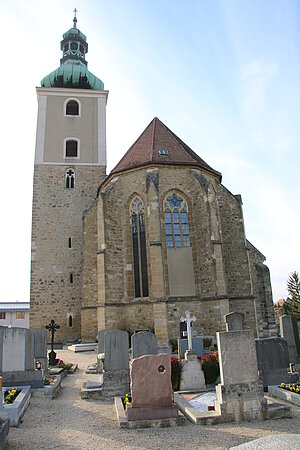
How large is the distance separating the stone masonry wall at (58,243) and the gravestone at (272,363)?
14.5m

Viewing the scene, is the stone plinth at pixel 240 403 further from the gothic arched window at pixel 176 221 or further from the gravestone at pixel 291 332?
the gothic arched window at pixel 176 221

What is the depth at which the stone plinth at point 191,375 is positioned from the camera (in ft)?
28.8

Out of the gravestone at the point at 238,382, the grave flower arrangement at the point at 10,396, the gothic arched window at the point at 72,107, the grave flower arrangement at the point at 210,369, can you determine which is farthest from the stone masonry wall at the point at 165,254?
the gothic arched window at the point at 72,107

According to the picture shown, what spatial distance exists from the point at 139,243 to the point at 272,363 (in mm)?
9920

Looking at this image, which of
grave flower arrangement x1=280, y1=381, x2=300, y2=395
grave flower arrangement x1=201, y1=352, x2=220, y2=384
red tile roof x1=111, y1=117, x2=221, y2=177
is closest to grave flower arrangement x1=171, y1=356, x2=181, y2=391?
grave flower arrangement x1=201, y1=352, x2=220, y2=384

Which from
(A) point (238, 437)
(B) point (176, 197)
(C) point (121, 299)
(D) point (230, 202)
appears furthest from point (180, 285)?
(A) point (238, 437)

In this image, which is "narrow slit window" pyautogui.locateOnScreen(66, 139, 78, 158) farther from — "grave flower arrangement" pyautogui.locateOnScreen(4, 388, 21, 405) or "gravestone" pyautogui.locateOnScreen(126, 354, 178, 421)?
"gravestone" pyautogui.locateOnScreen(126, 354, 178, 421)

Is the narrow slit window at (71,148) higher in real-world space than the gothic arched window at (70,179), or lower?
higher

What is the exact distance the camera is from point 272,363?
8.62 metres

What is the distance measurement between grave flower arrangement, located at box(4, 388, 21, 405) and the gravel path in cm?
39

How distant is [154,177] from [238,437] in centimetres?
1314

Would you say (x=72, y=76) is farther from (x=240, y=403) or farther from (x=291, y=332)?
(x=240, y=403)

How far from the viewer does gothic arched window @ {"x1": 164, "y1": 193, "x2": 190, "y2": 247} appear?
56.2ft

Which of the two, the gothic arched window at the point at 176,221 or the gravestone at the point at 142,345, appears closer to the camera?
the gravestone at the point at 142,345
